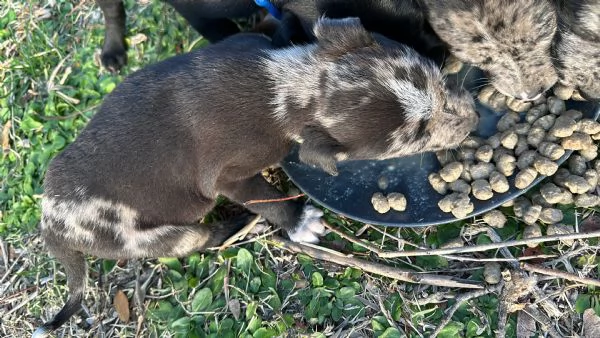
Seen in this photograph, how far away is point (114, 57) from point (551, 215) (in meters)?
4.43

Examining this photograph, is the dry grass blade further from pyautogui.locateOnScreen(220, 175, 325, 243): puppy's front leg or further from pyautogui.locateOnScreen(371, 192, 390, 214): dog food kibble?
pyautogui.locateOnScreen(371, 192, 390, 214): dog food kibble

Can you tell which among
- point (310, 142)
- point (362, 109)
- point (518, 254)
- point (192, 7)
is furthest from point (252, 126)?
point (518, 254)

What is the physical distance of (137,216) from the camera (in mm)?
4965

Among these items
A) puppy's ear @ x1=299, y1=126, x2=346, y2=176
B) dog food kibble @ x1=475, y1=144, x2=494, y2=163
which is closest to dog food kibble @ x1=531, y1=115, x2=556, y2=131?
dog food kibble @ x1=475, y1=144, x2=494, y2=163

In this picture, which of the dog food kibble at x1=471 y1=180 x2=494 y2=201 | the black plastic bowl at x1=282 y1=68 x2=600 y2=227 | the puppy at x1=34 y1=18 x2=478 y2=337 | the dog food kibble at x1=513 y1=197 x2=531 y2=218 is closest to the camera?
the puppy at x1=34 y1=18 x2=478 y2=337

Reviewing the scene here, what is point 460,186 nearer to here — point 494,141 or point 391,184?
point 494,141

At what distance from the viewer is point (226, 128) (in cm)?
476

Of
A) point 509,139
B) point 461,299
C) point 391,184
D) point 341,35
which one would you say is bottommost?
point 461,299

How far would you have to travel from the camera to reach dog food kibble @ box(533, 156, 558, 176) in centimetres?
445

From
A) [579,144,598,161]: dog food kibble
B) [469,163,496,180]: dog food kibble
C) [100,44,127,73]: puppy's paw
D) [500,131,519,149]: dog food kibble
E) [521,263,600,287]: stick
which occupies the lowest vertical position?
[521,263,600,287]: stick

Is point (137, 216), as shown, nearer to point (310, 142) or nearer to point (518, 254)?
point (310, 142)

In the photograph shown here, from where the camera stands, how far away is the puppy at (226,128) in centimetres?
443

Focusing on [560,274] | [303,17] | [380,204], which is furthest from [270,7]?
[560,274]

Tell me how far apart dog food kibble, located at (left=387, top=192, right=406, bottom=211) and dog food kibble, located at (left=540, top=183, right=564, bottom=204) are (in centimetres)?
108
